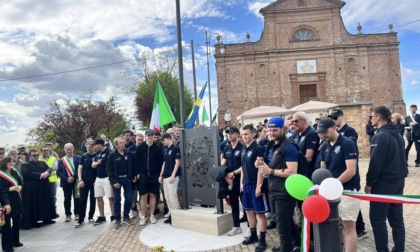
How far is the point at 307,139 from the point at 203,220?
269 centimetres

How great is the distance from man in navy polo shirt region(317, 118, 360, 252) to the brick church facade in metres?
34.4

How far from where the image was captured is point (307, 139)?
5.82 metres

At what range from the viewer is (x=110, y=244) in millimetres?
6910

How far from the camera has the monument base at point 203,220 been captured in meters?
6.88

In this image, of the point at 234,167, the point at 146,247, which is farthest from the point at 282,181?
the point at 146,247

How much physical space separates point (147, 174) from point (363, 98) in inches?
1409

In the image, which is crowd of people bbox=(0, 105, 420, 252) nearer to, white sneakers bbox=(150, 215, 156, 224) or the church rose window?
white sneakers bbox=(150, 215, 156, 224)

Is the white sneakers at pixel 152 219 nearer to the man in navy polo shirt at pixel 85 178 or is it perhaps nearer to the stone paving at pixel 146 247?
the stone paving at pixel 146 247

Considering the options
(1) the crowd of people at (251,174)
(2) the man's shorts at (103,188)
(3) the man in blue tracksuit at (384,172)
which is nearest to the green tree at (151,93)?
(1) the crowd of people at (251,174)

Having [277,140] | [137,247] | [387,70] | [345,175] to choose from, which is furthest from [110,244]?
[387,70]

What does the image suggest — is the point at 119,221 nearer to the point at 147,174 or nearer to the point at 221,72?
the point at 147,174

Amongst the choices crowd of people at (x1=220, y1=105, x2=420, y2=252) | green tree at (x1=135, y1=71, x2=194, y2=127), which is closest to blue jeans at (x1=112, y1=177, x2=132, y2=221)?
crowd of people at (x1=220, y1=105, x2=420, y2=252)

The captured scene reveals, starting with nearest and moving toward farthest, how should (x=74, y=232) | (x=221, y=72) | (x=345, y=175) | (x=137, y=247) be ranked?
(x=345, y=175) → (x=137, y=247) → (x=74, y=232) → (x=221, y=72)

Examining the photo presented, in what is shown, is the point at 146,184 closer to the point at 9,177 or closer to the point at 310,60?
the point at 9,177
